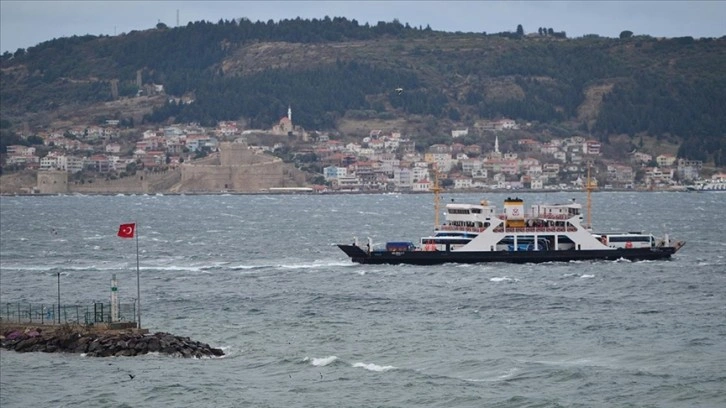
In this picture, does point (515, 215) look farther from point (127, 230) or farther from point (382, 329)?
point (127, 230)

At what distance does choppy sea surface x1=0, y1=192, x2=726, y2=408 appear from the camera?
42.4m

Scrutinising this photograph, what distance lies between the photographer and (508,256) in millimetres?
79062

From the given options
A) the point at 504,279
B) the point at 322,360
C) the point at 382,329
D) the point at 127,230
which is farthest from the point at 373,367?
the point at 504,279

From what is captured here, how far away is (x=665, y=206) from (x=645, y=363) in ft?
424

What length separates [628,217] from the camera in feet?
452

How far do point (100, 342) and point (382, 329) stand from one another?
406 inches

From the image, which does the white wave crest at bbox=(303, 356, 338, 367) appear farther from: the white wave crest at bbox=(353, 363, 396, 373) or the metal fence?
the metal fence

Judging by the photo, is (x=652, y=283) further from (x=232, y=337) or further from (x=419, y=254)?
(x=232, y=337)

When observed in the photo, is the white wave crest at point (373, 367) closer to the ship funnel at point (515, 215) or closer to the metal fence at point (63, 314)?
the metal fence at point (63, 314)

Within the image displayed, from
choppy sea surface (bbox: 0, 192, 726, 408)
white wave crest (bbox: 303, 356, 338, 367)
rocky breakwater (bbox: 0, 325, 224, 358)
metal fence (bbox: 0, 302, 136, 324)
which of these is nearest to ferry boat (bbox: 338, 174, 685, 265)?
choppy sea surface (bbox: 0, 192, 726, 408)

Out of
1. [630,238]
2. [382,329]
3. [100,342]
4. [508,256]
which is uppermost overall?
[630,238]

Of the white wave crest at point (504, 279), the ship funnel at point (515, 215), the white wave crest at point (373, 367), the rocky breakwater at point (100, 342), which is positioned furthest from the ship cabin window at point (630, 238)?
the white wave crest at point (373, 367)

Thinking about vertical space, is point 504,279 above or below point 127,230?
below

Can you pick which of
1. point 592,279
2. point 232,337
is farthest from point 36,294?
point 592,279
